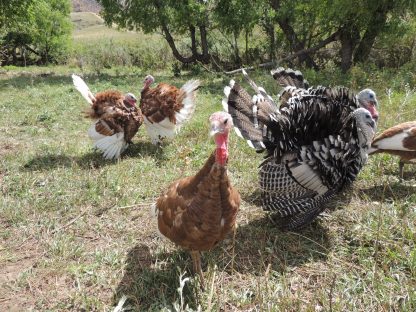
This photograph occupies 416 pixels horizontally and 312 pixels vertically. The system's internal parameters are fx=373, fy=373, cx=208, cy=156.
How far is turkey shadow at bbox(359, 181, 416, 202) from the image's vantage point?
14.6 ft

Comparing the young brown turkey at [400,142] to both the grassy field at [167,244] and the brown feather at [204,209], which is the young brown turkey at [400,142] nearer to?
the grassy field at [167,244]

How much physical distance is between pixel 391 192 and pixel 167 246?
276cm

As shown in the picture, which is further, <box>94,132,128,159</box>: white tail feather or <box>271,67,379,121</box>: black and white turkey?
<box>94,132,128,159</box>: white tail feather

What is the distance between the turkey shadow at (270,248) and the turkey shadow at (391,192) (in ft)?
2.95

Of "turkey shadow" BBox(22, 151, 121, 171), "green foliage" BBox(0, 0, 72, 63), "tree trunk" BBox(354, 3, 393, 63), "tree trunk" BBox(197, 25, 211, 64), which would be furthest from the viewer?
"green foliage" BBox(0, 0, 72, 63)

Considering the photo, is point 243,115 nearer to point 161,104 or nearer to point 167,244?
point 167,244

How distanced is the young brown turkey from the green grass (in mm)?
398

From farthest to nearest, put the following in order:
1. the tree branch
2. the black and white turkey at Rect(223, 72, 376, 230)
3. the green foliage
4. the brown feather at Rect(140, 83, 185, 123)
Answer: the green foliage
the tree branch
the brown feather at Rect(140, 83, 185, 123)
the black and white turkey at Rect(223, 72, 376, 230)

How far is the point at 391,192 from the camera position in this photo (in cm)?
450

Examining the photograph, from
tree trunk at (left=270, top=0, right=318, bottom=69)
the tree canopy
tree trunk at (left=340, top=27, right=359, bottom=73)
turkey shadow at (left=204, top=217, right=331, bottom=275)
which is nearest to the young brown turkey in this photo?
turkey shadow at (left=204, top=217, right=331, bottom=275)

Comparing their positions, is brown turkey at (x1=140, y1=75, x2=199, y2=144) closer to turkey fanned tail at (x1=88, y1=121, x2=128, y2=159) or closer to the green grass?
the green grass

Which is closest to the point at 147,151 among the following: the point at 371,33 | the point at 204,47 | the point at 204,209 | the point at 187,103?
the point at 187,103

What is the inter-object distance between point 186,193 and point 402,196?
2949 millimetres

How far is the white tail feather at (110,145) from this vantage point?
235 inches
